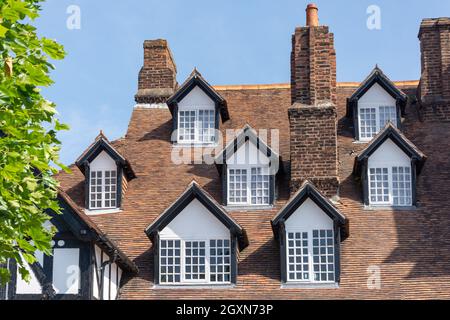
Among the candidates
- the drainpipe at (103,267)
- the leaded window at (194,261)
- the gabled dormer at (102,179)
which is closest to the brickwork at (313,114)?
the leaded window at (194,261)

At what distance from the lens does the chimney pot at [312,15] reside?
96.4ft

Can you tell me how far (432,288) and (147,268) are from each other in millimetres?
7018

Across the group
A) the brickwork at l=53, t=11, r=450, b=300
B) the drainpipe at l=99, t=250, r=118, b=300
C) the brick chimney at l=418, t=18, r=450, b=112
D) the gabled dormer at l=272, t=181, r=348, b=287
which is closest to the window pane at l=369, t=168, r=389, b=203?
the brickwork at l=53, t=11, r=450, b=300

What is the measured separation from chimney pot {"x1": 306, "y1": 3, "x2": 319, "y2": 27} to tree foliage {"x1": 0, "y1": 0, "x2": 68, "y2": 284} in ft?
47.1

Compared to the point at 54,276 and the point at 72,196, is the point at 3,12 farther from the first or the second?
the point at 72,196

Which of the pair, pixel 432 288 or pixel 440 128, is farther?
pixel 440 128

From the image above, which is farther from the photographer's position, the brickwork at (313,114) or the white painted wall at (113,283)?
the brickwork at (313,114)

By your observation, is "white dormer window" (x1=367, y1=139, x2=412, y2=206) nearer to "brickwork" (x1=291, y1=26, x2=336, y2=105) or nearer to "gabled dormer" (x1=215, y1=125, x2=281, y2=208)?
"brickwork" (x1=291, y1=26, x2=336, y2=105)

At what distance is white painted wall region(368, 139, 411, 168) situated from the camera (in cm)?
2673

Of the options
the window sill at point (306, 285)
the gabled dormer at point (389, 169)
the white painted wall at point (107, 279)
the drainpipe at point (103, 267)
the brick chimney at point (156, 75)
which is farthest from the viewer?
the brick chimney at point (156, 75)

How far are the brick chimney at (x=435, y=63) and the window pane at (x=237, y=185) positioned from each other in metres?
6.25

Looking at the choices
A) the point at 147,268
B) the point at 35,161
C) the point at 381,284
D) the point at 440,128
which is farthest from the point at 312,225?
the point at 35,161

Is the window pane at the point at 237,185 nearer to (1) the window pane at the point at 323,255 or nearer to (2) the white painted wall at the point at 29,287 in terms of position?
(1) the window pane at the point at 323,255

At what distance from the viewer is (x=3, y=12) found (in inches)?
588
